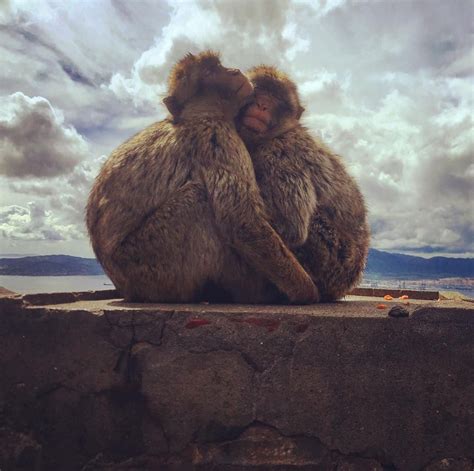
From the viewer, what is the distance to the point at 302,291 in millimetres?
3111

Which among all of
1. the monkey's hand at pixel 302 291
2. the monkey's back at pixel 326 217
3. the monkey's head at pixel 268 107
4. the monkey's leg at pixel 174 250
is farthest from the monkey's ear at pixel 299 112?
the monkey's hand at pixel 302 291

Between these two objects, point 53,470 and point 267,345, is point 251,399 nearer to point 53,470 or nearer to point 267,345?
point 267,345

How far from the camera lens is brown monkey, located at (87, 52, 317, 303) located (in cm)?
302

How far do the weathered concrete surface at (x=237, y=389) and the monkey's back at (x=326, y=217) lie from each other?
21.0 inches

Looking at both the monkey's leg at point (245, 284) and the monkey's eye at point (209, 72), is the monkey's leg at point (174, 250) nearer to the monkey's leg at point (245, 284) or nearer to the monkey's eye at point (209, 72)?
the monkey's leg at point (245, 284)

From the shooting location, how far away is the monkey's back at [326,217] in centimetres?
330

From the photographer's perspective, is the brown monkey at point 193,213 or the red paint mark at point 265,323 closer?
the red paint mark at point 265,323

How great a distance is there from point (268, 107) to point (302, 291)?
3.92 ft

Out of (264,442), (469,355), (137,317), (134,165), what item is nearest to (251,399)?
(264,442)

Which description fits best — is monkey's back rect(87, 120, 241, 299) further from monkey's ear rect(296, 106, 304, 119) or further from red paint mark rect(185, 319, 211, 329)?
monkey's ear rect(296, 106, 304, 119)

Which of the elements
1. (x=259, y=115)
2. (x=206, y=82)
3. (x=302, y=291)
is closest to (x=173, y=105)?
(x=206, y=82)

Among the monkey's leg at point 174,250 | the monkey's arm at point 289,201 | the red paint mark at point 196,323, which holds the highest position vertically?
the monkey's arm at point 289,201

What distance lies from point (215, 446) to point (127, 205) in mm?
1390

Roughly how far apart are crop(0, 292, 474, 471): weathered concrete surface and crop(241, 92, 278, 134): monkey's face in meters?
1.23
